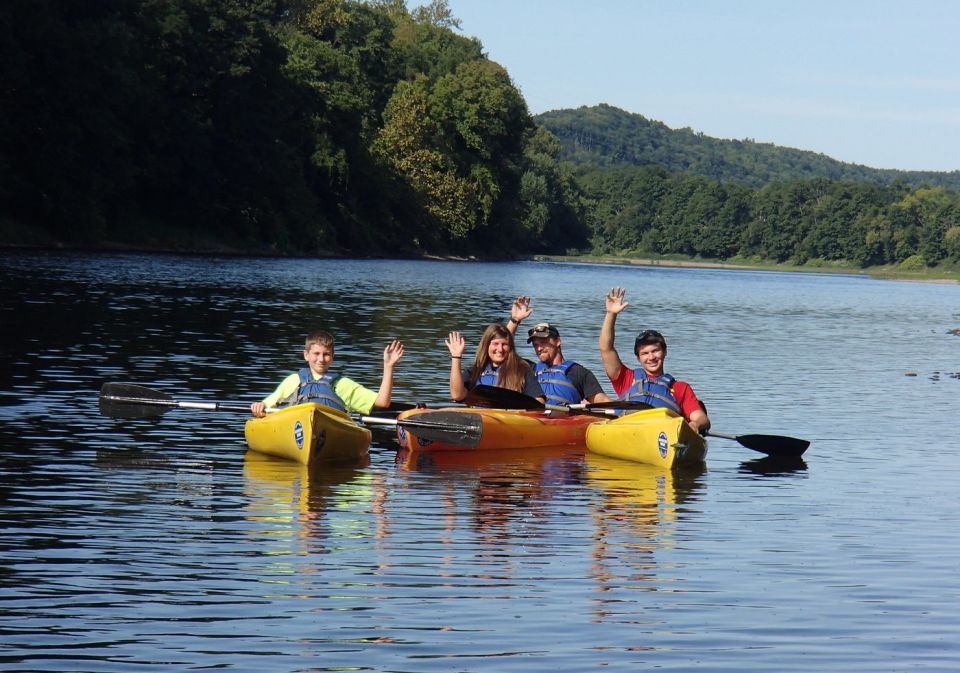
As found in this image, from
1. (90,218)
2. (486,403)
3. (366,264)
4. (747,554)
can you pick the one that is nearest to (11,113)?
(90,218)

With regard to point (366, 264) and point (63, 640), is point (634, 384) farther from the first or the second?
point (366, 264)

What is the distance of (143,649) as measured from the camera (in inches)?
293

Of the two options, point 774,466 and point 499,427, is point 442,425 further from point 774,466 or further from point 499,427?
point 774,466

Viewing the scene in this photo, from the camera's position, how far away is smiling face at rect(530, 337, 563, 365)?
16.4m

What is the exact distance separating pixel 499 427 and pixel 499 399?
374 mm

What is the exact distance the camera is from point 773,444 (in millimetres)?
16250

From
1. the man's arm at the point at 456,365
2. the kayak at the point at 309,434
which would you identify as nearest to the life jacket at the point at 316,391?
the kayak at the point at 309,434

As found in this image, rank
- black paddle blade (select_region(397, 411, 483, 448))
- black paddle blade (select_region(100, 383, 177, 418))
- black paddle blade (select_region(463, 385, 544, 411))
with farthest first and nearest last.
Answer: black paddle blade (select_region(463, 385, 544, 411)) → black paddle blade (select_region(100, 383, 177, 418)) → black paddle blade (select_region(397, 411, 483, 448))

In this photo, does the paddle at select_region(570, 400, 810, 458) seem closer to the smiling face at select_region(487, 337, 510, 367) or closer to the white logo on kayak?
the smiling face at select_region(487, 337, 510, 367)

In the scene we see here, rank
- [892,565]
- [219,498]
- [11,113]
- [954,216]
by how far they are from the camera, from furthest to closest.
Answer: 1. [954,216]
2. [11,113]
3. [219,498]
4. [892,565]

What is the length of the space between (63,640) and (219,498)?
15.0ft

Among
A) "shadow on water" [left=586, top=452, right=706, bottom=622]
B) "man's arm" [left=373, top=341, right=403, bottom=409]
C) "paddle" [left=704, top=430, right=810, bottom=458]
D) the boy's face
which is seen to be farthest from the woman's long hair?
the boy's face

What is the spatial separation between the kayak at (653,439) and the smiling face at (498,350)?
1365mm

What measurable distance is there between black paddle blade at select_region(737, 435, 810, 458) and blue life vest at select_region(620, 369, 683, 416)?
1019 millimetres
